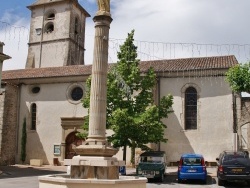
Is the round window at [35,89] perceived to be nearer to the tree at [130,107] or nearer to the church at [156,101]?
the church at [156,101]

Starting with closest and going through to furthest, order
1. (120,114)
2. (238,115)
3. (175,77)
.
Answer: (120,114) → (238,115) → (175,77)

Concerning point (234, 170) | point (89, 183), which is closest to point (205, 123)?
point (234, 170)

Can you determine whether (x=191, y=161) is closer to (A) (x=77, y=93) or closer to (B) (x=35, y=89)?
(A) (x=77, y=93)

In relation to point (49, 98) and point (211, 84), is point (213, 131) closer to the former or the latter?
point (211, 84)

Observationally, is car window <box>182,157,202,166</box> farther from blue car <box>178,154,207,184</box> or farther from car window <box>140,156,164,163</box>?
car window <box>140,156,164,163</box>

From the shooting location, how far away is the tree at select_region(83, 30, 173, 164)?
1970cm

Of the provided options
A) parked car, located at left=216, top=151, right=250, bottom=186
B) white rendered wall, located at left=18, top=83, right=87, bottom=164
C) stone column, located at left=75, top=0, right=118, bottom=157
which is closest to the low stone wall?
stone column, located at left=75, top=0, right=118, bottom=157

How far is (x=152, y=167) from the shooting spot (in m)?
18.6

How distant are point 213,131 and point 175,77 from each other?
4751 millimetres

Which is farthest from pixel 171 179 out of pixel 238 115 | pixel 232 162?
pixel 238 115

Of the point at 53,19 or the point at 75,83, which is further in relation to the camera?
→ the point at 53,19

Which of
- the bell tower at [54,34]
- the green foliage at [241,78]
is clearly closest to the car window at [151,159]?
the green foliage at [241,78]

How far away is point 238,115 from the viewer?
2475 cm

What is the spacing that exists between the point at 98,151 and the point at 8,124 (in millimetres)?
19826
